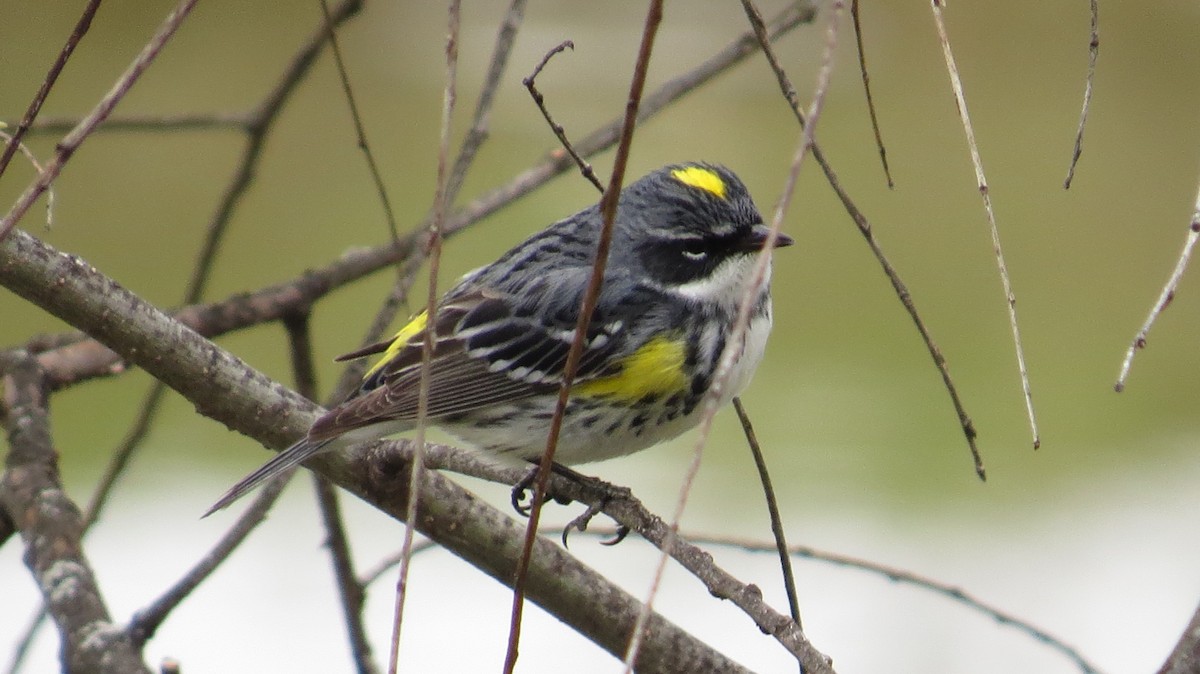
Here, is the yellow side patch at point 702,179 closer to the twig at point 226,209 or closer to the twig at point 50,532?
the twig at point 226,209

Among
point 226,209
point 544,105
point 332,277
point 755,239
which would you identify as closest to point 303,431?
point 544,105

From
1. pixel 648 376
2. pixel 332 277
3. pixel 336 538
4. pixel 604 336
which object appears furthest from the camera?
pixel 332 277

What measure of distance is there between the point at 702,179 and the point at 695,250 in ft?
0.51

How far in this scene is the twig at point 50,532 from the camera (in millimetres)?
2598

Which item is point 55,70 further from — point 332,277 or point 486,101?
point 332,277

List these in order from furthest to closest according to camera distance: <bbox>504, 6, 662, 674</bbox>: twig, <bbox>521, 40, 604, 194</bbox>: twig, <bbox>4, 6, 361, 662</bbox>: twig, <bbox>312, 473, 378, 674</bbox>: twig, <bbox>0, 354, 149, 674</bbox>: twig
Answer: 1. <bbox>4, 6, 361, 662</bbox>: twig
2. <bbox>312, 473, 378, 674</bbox>: twig
3. <bbox>0, 354, 149, 674</bbox>: twig
4. <bbox>521, 40, 604, 194</bbox>: twig
5. <bbox>504, 6, 662, 674</bbox>: twig

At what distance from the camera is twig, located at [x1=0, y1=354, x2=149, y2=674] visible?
2598 mm

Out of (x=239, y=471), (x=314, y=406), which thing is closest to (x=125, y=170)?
(x=239, y=471)

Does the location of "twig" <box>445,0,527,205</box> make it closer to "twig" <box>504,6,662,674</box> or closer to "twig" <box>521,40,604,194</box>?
"twig" <box>521,40,604,194</box>

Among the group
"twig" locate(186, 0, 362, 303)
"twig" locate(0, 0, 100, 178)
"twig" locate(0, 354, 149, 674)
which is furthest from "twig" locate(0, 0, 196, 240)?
"twig" locate(186, 0, 362, 303)

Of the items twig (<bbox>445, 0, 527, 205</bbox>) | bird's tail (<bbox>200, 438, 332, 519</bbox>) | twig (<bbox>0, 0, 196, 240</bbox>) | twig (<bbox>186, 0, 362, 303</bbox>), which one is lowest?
twig (<bbox>0, 0, 196, 240</bbox>)

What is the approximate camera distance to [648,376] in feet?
9.80

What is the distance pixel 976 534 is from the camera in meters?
5.94

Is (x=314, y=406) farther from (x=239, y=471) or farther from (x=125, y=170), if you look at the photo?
(x=125, y=170)
